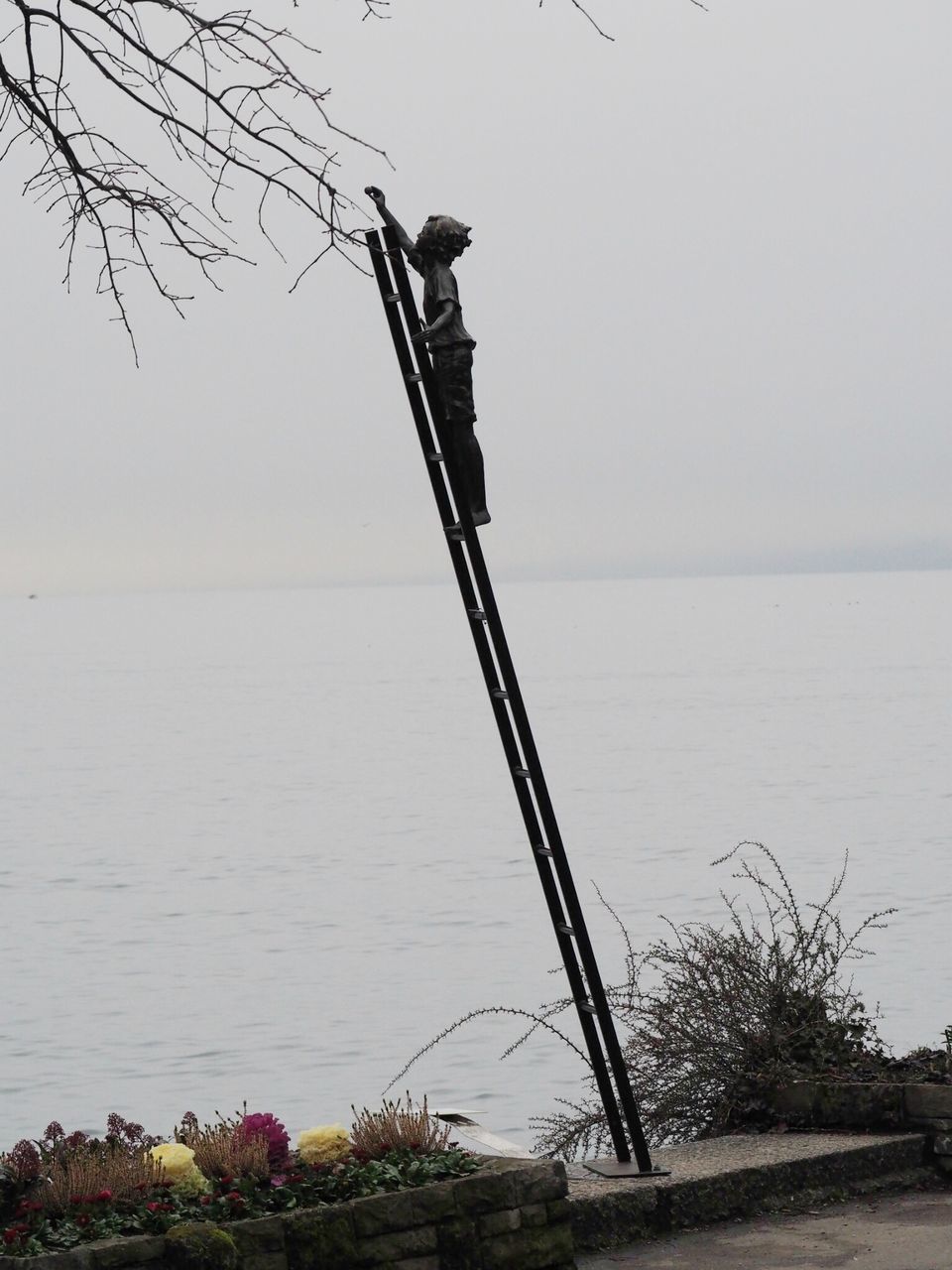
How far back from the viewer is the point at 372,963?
25.3 m

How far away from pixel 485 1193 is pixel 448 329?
10.5ft

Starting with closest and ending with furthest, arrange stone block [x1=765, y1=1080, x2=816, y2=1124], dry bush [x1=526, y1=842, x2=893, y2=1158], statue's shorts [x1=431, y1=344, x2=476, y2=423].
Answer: statue's shorts [x1=431, y1=344, x2=476, y2=423], stone block [x1=765, y1=1080, x2=816, y2=1124], dry bush [x1=526, y1=842, x2=893, y2=1158]

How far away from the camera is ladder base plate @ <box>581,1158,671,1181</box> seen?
6.99 metres

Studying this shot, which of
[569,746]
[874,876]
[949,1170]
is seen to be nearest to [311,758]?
[569,746]

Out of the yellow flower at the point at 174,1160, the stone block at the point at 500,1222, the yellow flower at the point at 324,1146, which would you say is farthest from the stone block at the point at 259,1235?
the stone block at the point at 500,1222

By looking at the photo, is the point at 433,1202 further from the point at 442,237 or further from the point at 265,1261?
the point at 442,237

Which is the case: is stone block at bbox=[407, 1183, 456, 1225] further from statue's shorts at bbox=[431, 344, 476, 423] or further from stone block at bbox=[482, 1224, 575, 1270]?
statue's shorts at bbox=[431, 344, 476, 423]

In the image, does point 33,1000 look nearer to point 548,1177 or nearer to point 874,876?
point 874,876

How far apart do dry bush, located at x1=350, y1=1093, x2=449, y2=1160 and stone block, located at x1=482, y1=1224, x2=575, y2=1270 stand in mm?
432

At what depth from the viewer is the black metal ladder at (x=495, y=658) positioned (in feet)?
22.3

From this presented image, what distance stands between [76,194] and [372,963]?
65.5ft

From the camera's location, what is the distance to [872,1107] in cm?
760

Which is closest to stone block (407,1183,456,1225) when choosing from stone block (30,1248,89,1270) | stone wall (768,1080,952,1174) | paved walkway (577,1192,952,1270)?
paved walkway (577,1192,952,1270)

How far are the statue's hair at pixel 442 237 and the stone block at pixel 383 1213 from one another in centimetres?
350
